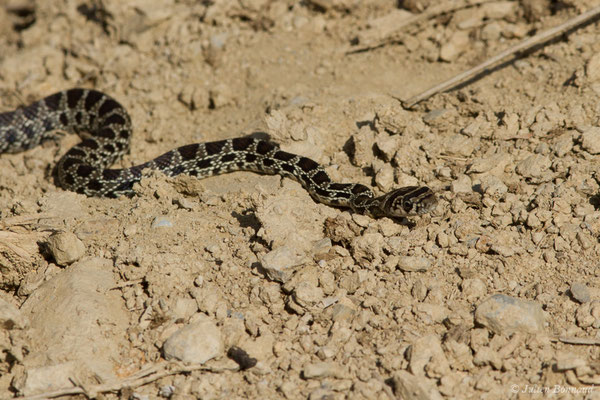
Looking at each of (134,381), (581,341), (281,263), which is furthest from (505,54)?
(134,381)

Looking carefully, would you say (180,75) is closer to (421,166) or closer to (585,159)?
(421,166)

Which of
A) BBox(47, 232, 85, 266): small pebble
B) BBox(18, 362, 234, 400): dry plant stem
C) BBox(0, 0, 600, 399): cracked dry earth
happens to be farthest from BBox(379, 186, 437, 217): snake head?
BBox(47, 232, 85, 266): small pebble

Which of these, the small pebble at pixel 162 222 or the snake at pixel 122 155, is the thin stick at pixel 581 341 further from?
the small pebble at pixel 162 222

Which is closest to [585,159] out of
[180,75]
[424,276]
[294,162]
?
[424,276]

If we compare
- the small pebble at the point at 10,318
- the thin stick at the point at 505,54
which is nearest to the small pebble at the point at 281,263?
the small pebble at the point at 10,318

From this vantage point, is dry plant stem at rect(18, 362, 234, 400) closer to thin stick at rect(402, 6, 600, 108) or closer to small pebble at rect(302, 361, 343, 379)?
small pebble at rect(302, 361, 343, 379)

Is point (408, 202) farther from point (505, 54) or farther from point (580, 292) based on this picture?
point (505, 54)

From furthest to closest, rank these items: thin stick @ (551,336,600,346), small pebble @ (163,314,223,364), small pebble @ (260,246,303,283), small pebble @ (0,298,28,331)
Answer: small pebble @ (260,246,303,283), small pebble @ (0,298,28,331), small pebble @ (163,314,223,364), thin stick @ (551,336,600,346)
